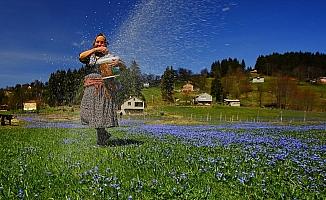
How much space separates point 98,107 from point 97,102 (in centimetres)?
16

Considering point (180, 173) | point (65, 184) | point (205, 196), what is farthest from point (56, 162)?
point (205, 196)

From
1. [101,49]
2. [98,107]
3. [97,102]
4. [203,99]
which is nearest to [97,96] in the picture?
[97,102]

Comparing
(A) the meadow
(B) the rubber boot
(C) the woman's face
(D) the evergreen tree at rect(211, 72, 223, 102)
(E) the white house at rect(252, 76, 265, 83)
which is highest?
(E) the white house at rect(252, 76, 265, 83)

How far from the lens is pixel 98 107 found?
12641 millimetres

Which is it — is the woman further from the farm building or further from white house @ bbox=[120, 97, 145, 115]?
the farm building

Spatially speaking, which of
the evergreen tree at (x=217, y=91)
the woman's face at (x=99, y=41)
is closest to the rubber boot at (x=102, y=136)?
the woman's face at (x=99, y=41)

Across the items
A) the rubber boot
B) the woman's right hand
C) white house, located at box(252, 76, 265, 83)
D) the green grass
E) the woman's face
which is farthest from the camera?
white house, located at box(252, 76, 265, 83)

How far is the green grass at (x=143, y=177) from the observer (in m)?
6.41

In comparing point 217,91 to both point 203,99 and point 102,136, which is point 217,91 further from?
point 102,136

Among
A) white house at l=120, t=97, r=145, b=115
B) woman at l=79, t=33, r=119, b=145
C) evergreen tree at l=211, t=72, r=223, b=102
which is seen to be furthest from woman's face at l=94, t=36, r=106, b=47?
evergreen tree at l=211, t=72, r=223, b=102

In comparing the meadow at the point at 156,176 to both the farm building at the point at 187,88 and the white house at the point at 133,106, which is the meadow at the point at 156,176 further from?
the farm building at the point at 187,88

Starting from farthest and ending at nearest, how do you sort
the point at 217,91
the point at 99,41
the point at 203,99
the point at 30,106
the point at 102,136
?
1. the point at 217,91
2. the point at 203,99
3. the point at 30,106
4. the point at 102,136
5. the point at 99,41

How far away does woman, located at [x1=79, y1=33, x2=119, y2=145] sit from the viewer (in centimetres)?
1262

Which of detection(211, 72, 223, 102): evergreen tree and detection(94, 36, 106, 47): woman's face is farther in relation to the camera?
detection(211, 72, 223, 102): evergreen tree
